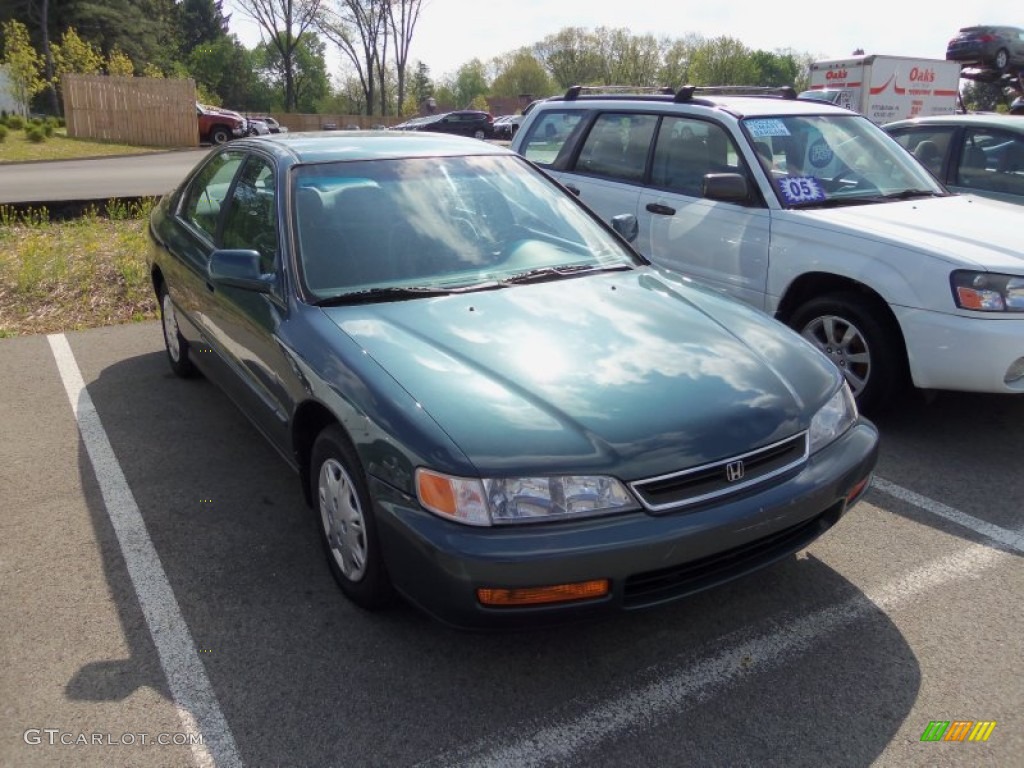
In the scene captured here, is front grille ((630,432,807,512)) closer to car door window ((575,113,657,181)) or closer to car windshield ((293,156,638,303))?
car windshield ((293,156,638,303))

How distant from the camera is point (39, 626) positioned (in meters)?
2.93

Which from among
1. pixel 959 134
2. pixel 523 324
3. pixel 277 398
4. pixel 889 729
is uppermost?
pixel 959 134

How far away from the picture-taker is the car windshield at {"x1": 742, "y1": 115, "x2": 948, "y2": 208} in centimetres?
510

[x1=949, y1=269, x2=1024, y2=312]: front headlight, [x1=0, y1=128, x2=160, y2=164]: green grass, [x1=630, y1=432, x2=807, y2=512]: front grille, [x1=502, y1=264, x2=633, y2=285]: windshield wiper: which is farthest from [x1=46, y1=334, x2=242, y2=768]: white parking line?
[x1=0, y1=128, x2=160, y2=164]: green grass

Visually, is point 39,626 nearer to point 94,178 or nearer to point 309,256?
point 309,256

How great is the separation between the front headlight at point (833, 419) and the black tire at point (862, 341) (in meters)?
1.44

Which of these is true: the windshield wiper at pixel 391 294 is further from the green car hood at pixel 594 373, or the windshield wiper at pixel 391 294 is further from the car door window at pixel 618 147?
the car door window at pixel 618 147

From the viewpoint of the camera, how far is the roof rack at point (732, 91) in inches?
225

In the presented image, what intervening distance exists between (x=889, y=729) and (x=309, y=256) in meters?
2.63

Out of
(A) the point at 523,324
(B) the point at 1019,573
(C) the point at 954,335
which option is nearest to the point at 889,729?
(B) the point at 1019,573

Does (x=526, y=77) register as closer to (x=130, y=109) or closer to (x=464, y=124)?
(x=464, y=124)

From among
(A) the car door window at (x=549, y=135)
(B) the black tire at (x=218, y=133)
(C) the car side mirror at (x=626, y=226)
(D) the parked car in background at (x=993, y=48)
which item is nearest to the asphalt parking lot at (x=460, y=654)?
(C) the car side mirror at (x=626, y=226)

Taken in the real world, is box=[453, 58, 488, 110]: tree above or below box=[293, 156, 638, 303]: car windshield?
above

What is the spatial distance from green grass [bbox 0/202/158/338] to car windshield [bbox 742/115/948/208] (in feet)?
17.3
